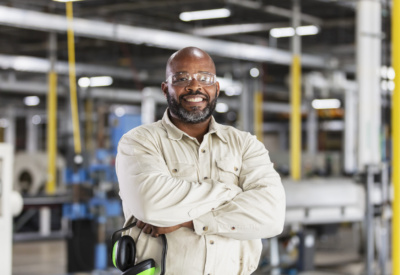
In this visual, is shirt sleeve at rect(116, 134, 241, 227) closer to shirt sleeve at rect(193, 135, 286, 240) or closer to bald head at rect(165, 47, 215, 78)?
shirt sleeve at rect(193, 135, 286, 240)

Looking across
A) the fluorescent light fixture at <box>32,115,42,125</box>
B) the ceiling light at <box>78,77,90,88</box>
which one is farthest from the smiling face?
the fluorescent light fixture at <box>32,115,42,125</box>

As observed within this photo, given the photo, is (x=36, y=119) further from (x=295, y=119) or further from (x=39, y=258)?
(x=295, y=119)

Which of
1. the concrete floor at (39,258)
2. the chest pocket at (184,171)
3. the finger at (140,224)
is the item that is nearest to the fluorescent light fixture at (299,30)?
the concrete floor at (39,258)

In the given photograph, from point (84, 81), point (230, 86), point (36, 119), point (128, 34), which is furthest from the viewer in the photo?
point (36, 119)

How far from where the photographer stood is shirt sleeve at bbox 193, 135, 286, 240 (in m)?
2.18

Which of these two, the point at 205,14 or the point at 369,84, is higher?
the point at 205,14

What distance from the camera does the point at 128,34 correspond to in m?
9.81

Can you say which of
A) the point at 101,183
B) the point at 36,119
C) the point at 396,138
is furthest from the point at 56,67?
the point at 36,119

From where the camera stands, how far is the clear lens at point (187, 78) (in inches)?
90.1

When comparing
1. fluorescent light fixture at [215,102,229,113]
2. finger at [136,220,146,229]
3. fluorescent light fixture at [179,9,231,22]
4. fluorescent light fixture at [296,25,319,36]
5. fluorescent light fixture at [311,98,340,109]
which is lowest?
finger at [136,220,146,229]

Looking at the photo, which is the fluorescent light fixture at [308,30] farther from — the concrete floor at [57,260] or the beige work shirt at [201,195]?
the beige work shirt at [201,195]

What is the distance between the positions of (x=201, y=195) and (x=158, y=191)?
155mm

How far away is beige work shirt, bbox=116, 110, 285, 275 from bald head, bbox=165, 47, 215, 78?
0.21 meters

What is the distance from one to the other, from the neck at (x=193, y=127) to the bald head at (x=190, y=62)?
0.19 meters
